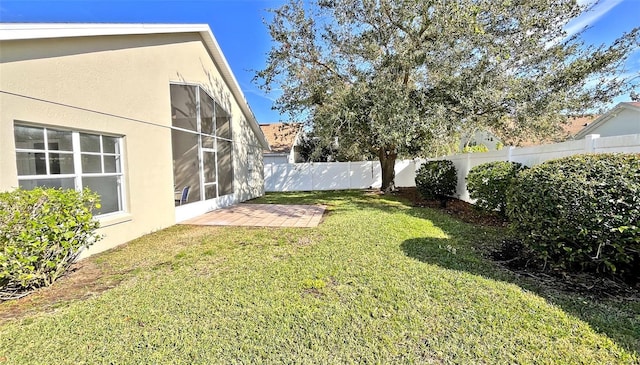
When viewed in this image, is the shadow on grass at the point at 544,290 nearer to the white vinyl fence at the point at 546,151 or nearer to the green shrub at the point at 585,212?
the green shrub at the point at 585,212

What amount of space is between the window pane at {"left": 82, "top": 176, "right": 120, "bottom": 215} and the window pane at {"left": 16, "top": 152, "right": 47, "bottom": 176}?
79cm

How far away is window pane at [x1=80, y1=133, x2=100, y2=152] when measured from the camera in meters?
5.57

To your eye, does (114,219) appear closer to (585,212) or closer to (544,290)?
(544,290)

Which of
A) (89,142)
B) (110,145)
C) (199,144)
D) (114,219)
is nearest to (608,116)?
(199,144)

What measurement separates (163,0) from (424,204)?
11.1 m

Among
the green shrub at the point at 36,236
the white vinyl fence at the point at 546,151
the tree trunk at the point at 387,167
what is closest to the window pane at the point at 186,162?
the green shrub at the point at 36,236

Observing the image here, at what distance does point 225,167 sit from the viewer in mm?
11477

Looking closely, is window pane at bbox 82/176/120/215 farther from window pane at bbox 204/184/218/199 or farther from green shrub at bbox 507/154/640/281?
green shrub at bbox 507/154/640/281

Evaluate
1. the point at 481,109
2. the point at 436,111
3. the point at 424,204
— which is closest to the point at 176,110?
the point at 436,111

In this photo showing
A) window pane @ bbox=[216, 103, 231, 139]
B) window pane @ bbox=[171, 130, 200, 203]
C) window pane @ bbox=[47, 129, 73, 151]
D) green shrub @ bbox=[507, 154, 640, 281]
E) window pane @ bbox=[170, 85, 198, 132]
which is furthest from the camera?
window pane @ bbox=[216, 103, 231, 139]

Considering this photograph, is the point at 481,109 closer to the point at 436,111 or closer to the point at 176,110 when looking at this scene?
the point at 436,111

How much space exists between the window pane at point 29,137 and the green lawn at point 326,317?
2.26 metres

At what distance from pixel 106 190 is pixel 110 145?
99 centimetres

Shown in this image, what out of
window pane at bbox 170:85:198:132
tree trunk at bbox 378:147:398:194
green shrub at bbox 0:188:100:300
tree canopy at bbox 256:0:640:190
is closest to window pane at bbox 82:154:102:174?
green shrub at bbox 0:188:100:300
